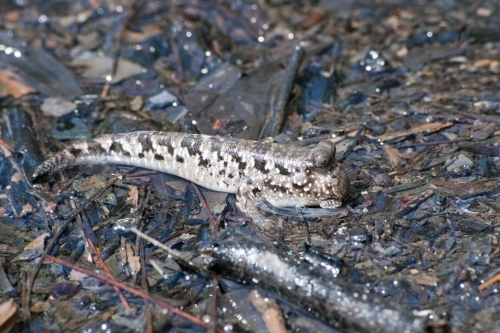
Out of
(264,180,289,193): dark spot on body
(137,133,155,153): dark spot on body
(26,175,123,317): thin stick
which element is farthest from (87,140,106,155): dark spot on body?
(264,180,289,193): dark spot on body

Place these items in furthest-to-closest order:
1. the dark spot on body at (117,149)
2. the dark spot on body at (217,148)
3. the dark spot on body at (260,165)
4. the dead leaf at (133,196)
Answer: the dark spot on body at (117,149) → the dead leaf at (133,196) → the dark spot on body at (217,148) → the dark spot on body at (260,165)

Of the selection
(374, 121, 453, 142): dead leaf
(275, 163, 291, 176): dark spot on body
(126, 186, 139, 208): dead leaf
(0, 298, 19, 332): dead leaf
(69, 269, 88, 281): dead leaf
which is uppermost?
(275, 163, 291, 176): dark spot on body

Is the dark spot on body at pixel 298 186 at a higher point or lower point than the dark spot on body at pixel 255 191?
higher

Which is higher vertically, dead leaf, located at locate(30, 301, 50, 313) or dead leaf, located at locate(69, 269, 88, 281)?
dead leaf, located at locate(30, 301, 50, 313)

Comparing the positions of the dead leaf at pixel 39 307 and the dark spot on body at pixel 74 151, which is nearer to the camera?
the dead leaf at pixel 39 307

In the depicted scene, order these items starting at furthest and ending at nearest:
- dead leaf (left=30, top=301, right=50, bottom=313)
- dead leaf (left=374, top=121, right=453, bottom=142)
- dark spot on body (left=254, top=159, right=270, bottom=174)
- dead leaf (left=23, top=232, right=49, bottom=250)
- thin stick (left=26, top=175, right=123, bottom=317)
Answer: dead leaf (left=374, top=121, right=453, bottom=142) → dark spot on body (left=254, top=159, right=270, bottom=174) → dead leaf (left=23, top=232, right=49, bottom=250) → thin stick (left=26, top=175, right=123, bottom=317) → dead leaf (left=30, top=301, right=50, bottom=313)

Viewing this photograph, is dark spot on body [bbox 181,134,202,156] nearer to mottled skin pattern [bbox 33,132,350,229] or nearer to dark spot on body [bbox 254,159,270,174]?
mottled skin pattern [bbox 33,132,350,229]

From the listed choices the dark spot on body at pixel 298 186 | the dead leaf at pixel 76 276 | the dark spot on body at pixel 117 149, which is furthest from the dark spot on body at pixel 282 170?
the dead leaf at pixel 76 276

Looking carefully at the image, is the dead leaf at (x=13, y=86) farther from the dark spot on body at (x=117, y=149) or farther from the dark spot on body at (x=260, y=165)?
the dark spot on body at (x=260, y=165)

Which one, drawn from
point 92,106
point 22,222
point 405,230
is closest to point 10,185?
point 22,222
